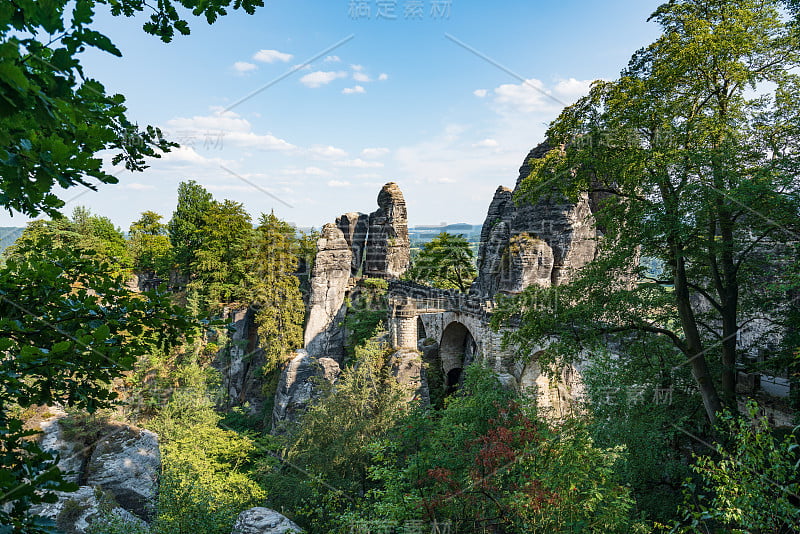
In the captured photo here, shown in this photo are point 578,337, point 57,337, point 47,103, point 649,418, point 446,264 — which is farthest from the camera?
point 446,264

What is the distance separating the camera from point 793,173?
6.79 meters

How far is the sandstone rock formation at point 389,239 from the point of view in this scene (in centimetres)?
2880

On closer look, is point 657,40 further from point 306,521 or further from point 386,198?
point 386,198

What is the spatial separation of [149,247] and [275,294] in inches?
823

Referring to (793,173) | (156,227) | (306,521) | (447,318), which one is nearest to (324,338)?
(447,318)

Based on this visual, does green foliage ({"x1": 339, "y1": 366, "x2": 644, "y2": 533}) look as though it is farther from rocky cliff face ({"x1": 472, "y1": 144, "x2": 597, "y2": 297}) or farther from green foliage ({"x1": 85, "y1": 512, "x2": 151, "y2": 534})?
rocky cliff face ({"x1": 472, "y1": 144, "x2": 597, "y2": 297})

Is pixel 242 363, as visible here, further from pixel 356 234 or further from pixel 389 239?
pixel 389 239

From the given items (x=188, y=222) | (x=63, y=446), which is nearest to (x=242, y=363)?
(x=188, y=222)

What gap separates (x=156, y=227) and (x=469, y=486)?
44.6 metres

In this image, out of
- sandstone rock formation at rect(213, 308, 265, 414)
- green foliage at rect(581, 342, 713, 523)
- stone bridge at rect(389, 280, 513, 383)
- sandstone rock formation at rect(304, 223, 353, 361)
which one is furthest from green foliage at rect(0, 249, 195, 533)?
sandstone rock formation at rect(213, 308, 265, 414)

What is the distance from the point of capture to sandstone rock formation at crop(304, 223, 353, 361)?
2500cm

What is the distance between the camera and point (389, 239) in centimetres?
2897

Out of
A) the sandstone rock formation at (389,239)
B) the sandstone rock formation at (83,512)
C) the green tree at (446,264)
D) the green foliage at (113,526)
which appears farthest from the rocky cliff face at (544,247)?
the sandstone rock formation at (83,512)

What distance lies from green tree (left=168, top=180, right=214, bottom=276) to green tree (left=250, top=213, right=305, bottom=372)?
4571mm
